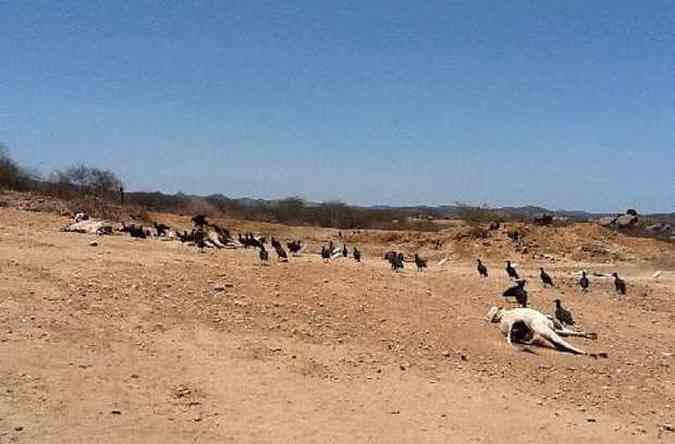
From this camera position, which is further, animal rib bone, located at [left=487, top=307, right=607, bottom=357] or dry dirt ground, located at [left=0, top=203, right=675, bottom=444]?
animal rib bone, located at [left=487, top=307, right=607, bottom=357]

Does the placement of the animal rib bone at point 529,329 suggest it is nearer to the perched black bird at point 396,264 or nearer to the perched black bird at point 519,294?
the perched black bird at point 519,294

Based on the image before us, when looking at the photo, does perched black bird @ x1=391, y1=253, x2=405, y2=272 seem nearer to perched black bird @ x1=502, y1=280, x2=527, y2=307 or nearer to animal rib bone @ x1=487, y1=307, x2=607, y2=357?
perched black bird @ x1=502, y1=280, x2=527, y2=307

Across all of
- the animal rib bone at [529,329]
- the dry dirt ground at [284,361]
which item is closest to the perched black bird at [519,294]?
the dry dirt ground at [284,361]

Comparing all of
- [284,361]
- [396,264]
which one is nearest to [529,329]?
[284,361]

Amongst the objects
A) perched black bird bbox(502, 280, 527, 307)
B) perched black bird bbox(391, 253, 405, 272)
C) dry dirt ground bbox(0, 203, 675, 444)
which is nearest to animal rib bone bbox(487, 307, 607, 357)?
dry dirt ground bbox(0, 203, 675, 444)

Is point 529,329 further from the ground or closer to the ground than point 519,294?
closer to the ground

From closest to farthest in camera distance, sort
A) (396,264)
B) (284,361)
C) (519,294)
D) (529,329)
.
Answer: (284,361) → (529,329) → (519,294) → (396,264)

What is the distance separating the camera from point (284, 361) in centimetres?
1116

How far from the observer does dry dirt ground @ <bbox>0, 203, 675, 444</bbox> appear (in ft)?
29.0

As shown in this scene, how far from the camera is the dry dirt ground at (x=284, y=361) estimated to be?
8.84 m

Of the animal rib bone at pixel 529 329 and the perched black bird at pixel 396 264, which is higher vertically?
the perched black bird at pixel 396 264

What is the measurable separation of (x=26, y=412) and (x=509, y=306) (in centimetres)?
1104

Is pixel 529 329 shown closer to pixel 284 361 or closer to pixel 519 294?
pixel 519 294

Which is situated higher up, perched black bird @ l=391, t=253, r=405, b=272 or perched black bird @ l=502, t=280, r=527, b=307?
perched black bird @ l=391, t=253, r=405, b=272
